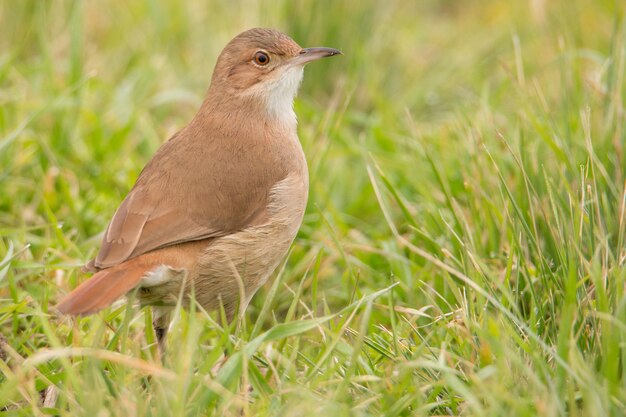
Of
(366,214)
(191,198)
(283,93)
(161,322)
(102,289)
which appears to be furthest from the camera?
(366,214)

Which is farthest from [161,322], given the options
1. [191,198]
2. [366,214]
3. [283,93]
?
[366,214]

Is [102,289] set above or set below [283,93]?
below

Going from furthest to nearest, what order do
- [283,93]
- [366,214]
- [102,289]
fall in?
1. [366,214]
2. [283,93]
3. [102,289]

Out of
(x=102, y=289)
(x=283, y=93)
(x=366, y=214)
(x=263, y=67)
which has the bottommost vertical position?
(x=366, y=214)

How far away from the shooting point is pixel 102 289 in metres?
3.65

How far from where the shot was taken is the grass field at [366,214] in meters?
3.21

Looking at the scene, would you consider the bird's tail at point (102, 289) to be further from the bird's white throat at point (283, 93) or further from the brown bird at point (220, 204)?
the bird's white throat at point (283, 93)

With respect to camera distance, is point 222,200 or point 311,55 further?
point 311,55

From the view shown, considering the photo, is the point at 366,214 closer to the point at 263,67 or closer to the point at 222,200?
the point at 263,67

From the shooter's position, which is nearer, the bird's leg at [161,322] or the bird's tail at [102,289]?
the bird's tail at [102,289]

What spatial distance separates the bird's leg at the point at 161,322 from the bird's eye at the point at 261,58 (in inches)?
50.9

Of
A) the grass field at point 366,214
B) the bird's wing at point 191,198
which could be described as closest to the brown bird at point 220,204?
the bird's wing at point 191,198

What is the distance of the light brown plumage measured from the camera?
4.00 metres

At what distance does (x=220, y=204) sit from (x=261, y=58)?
92cm
